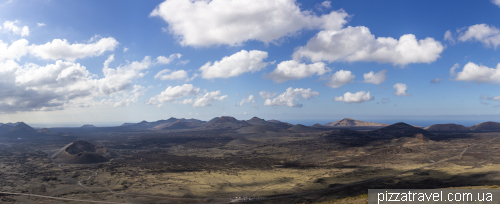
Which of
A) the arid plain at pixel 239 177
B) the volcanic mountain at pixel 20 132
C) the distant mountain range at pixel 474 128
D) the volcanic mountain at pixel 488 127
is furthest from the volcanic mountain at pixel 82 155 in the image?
the volcanic mountain at pixel 488 127

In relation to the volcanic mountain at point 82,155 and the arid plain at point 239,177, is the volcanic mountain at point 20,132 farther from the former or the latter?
the volcanic mountain at point 82,155

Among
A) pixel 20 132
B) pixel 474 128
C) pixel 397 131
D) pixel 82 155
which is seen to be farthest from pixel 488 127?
pixel 20 132

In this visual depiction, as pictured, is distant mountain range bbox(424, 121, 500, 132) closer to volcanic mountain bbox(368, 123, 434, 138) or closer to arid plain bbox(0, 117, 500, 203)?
volcanic mountain bbox(368, 123, 434, 138)

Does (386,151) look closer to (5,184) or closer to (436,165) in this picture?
(436,165)

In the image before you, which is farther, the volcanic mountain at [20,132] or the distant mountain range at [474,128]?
the distant mountain range at [474,128]

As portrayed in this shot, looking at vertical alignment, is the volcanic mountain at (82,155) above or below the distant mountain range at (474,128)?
below

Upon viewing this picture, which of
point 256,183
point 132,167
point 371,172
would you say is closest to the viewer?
point 256,183

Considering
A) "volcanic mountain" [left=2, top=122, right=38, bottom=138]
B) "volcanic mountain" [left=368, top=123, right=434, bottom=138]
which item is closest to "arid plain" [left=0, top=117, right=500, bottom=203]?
"volcanic mountain" [left=368, top=123, right=434, bottom=138]

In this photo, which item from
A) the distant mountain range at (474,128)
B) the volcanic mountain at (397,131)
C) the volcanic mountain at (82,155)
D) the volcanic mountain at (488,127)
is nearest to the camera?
the volcanic mountain at (82,155)

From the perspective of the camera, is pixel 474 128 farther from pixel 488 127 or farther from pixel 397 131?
pixel 397 131

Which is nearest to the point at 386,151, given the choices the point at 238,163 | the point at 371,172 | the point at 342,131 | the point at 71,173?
the point at 371,172

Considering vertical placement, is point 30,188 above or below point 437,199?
below
